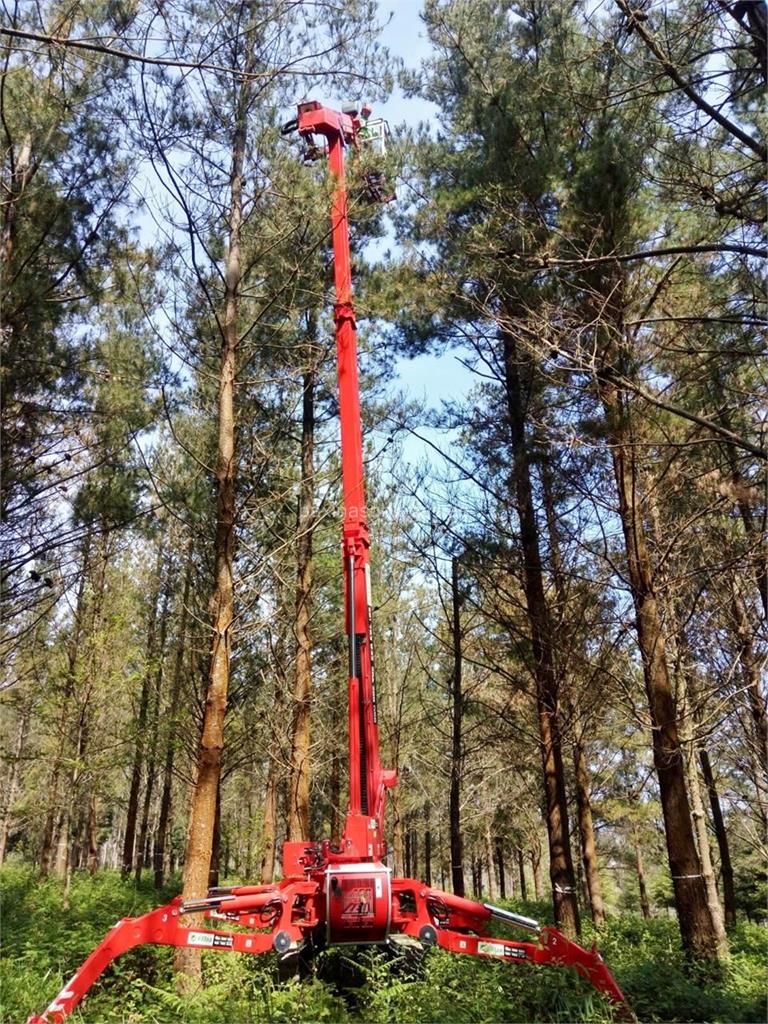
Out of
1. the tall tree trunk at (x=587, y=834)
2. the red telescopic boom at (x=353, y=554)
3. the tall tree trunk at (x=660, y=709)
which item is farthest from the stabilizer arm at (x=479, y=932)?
the tall tree trunk at (x=587, y=834)

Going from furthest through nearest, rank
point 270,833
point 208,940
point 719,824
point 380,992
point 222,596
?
1. point 270,833
2. point 719,824
3. point 222,596
4. point 208,940
5. point 380,992

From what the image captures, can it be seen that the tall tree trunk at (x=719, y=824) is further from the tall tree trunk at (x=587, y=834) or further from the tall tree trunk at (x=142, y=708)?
the tall tree trunk at (x=142, y=708)

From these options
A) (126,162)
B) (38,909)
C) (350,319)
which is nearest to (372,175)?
(350,319)

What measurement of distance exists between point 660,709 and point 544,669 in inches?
74.0

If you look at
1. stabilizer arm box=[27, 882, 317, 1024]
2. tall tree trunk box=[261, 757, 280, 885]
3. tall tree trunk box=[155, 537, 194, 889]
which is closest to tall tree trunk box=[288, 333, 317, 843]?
tall tree trunk box=[155, 537, 194, 889]

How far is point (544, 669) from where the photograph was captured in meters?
8.33

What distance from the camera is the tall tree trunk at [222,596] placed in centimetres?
614

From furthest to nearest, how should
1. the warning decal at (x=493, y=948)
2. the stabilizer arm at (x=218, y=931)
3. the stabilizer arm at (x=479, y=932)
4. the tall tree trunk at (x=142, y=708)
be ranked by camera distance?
the tall tree trunk at (x=142, y=708)
the warning decal at (x=493, y=948)
the stabilizer arm at (x=479, y=932)
the stabilizer arm at (x=218, y=931)

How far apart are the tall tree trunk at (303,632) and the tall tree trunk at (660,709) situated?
4584 mm

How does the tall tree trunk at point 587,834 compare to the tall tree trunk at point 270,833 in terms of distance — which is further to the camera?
the tall tree trunk at point 270,833

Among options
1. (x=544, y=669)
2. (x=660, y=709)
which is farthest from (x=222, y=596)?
(x=660, y=709)

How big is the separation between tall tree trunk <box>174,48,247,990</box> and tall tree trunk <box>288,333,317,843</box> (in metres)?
2.19

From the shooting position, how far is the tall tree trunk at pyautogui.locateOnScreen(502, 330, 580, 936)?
7980mm

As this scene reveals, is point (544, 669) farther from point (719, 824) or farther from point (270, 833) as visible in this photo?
point (270, 833)
